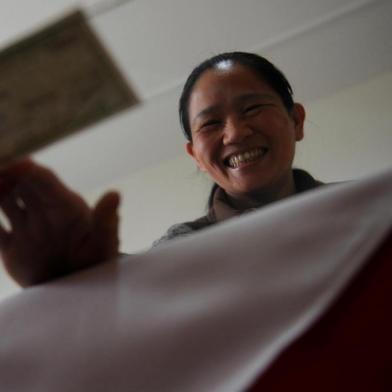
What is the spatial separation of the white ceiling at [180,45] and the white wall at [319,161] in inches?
2.6

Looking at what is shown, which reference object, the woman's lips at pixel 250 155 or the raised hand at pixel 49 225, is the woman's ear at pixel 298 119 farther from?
the raised hand at pixel 49 225

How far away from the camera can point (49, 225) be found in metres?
0.29

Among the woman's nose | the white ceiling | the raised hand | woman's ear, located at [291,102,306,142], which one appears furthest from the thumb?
the white ceiling

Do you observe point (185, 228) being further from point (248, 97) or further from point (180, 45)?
point (180, 45)

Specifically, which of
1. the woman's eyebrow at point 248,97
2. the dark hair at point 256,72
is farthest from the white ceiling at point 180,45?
the woman's eyebrow at point 248,97

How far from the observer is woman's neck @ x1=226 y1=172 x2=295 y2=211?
1.72 ft

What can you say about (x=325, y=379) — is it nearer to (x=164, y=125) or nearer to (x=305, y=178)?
(x=305, y=178)

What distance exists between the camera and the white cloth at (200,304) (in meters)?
0.22

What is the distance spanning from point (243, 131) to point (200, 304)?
0.34 m

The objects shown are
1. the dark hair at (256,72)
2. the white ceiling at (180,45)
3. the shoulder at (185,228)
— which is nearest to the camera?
the shoulder at (185,228)

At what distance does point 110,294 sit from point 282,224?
118 mm

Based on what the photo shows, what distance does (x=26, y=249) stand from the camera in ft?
0.95

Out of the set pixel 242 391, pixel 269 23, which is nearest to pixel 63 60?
pixel 242 391

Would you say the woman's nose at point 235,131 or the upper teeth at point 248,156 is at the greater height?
the woman's nose at point 235,131
